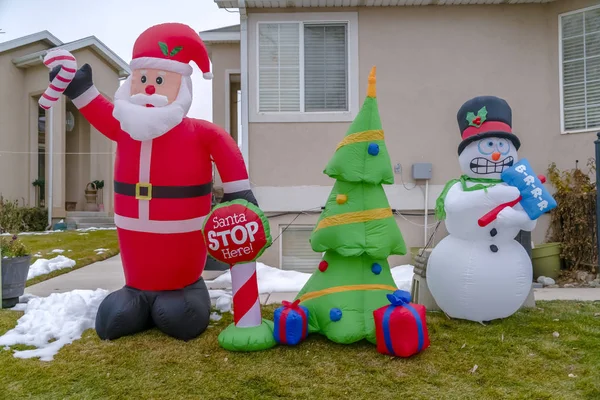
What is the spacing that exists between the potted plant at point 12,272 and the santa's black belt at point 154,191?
82.4 inches

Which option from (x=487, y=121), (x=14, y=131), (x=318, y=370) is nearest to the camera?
(x=318, y=370)

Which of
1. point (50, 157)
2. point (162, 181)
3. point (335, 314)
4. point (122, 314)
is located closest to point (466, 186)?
point (335, 314)

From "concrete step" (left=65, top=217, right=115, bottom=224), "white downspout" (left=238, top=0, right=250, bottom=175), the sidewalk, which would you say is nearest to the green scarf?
the sidewalk

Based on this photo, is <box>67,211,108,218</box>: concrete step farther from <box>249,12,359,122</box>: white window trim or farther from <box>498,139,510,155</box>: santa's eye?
<box>498,139,510,155</box>: santa's eye

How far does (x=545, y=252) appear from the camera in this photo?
20.9 feet

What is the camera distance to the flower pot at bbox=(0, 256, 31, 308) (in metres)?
4.72

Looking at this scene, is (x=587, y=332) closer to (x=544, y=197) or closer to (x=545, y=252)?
(x=544, y=197)

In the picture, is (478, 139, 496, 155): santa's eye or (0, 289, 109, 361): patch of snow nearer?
(0, 289, 109, 361): patch of snow

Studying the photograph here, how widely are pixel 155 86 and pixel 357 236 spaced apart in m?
1.91

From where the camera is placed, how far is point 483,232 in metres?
3.88

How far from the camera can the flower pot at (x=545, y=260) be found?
6352 millimetres

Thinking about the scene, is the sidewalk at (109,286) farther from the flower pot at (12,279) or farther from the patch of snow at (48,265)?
the flower pot at (12,279)

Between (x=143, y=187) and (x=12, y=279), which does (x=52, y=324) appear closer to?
(x=12, y=279)

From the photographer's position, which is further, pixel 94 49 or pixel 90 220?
pixel 94 49
